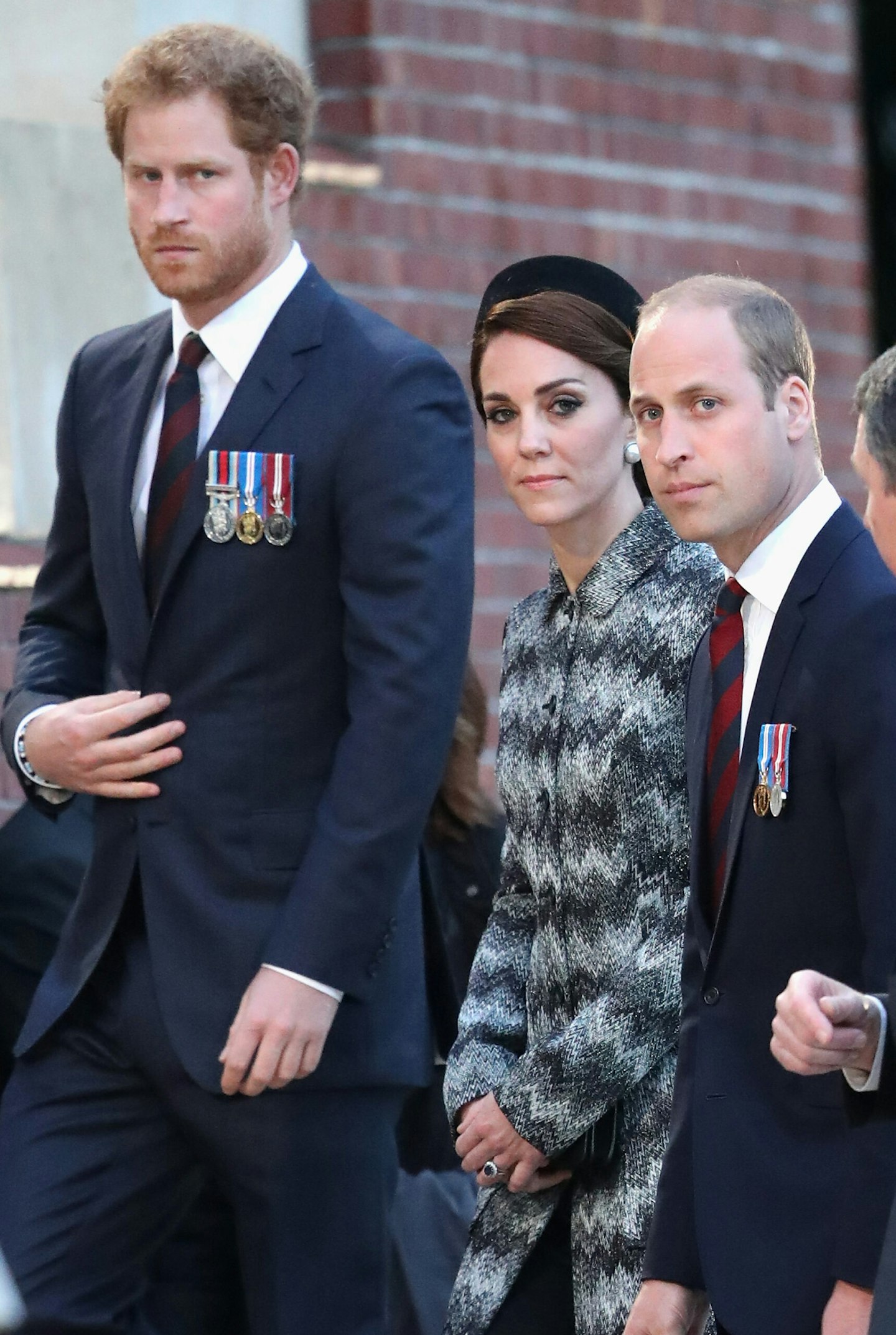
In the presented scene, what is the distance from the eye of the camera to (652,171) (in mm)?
5680

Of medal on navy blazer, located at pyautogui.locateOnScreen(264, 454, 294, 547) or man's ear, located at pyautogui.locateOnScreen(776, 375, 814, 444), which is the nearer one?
man's ear, located at pyautogui.locateOnScreen(776, 375, 814, 444)

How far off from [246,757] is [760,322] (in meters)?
A: 0.99

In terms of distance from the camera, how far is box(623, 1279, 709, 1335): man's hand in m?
2.88

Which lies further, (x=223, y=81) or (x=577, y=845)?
(x=223, y=81)

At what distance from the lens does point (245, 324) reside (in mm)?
3555

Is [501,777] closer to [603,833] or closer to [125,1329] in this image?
[603,833]

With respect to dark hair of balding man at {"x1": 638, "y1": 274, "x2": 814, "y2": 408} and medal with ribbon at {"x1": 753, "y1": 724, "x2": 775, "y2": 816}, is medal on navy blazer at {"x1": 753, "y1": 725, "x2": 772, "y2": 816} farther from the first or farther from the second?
dark hair of balding man at {"x1": 638, "y1": 274, "x2": 814, "y2": 408}

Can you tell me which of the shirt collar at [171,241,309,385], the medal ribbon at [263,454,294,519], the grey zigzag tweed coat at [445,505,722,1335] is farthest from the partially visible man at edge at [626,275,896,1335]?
the shirt collar at [171,241,309,385]

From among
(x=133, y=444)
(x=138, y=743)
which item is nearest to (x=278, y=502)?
(x=133, y=444)

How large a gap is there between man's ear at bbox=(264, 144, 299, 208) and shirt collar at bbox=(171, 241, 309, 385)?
4.0 inches

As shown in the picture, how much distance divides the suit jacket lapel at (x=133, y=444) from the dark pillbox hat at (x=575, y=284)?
521mm

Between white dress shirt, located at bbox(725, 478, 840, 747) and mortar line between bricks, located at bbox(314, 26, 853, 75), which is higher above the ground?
mortar line between bricks, located at bbox(314, 26, 853, 75)

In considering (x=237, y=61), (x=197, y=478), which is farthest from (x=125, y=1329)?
(x=237, y=61)

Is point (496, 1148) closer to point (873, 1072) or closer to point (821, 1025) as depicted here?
point (873, 1072)
